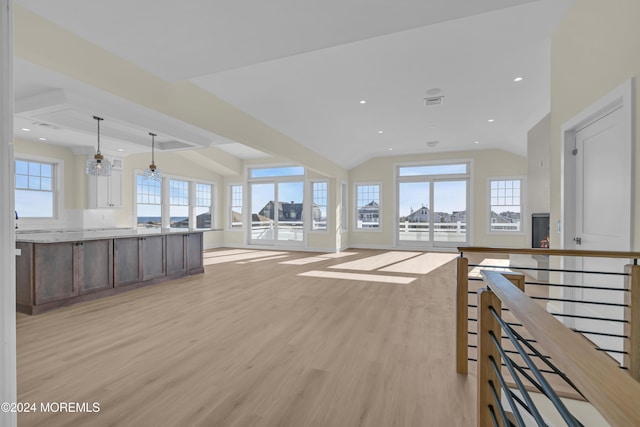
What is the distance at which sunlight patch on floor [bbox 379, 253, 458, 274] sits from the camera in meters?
6.34

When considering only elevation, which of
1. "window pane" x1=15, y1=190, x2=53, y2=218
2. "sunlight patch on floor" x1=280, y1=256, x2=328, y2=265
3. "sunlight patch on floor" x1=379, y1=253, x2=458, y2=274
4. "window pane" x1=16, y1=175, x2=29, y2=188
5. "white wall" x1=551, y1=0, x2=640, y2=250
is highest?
"white wall" x1=551, y1=0, x2=640, y2=250

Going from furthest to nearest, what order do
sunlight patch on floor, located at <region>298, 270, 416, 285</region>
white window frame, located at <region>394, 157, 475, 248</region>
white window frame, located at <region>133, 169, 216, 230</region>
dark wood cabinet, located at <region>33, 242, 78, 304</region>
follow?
white window frame, located at <region>394, 157, 475, 248</region> → white window frame, located at <region>133, 169, 216, 230</region> → sunlight patch on floor, located at <region>298, 270, 416, 285</region> → dark wood cabinet, located at <region>33, 242, 78, 304</region>

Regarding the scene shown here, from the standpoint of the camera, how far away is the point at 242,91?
450 centimetres

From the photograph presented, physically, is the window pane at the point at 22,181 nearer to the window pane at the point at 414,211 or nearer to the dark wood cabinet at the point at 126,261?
the dark wood cabinet at the point at 126,261

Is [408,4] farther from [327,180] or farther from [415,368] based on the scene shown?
[327,180]

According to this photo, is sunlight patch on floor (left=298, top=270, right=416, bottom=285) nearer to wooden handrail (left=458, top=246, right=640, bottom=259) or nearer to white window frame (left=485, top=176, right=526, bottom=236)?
wooden handrail (left=458, top=246, right=640, bottom=259)

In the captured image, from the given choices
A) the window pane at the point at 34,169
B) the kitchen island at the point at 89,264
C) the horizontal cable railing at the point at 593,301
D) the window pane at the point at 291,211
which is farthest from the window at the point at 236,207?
the horizontal cable railing at the point at 593,301

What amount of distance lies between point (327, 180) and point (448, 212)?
383 cm

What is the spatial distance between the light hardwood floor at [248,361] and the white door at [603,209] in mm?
1231

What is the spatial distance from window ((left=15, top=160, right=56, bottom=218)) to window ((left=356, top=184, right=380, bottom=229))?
26.2ft

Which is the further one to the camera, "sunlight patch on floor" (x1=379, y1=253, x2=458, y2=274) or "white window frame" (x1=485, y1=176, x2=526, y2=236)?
"white window frame" (x1=485, y1=176, x2=526, y2=236)

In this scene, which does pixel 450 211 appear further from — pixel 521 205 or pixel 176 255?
pixel 176 255

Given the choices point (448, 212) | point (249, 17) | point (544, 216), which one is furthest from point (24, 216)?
point (448, 212)

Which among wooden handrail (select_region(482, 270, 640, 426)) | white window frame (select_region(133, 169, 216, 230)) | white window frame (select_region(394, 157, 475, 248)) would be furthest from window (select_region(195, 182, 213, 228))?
wooden handrail (select_region(482, 270, 640, 426))
